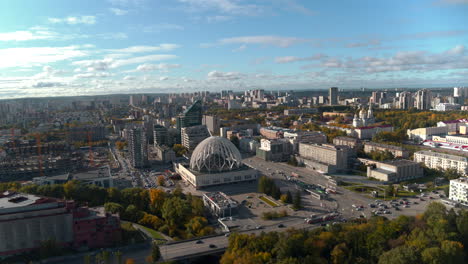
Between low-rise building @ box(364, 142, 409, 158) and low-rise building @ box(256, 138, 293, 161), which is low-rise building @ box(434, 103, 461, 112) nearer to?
low-rise building @ box(364, 142, 409, 158)

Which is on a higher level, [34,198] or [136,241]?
[34,198]

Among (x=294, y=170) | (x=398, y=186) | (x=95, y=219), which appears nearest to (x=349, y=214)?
(x=398, y=186)

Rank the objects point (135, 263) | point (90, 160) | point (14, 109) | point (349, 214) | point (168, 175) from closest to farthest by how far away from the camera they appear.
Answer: point (135, 263) → point (349, 214) → point (168, 175) → point (90, 160) → point (14, 109)

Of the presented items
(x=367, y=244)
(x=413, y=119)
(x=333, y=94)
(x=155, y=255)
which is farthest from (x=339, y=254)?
(x=333, y=94)

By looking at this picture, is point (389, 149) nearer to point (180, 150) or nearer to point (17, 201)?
point (180, 150)

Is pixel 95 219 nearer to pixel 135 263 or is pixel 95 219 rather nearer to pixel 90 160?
pixel 135 263

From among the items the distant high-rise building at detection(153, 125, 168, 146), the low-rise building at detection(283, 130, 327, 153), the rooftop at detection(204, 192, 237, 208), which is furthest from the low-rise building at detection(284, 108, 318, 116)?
the rooftop at detection(204, 192, 237, 208)
